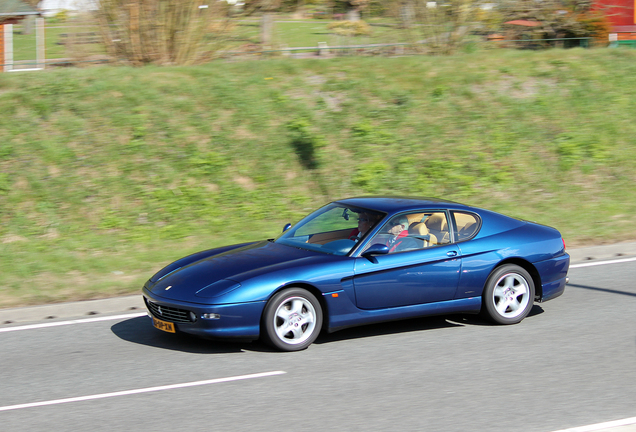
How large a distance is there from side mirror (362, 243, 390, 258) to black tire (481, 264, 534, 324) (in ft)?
4.03

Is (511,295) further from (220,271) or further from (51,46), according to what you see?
(51,46)

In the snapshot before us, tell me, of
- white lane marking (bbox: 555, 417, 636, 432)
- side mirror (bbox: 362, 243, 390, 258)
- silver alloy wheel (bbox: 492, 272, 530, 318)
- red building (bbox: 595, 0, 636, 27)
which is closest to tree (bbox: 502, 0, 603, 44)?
red building (bbox: 595, 0, 636, 27)

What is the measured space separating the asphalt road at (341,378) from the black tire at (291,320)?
0.42 ft

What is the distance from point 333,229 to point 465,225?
136 cm

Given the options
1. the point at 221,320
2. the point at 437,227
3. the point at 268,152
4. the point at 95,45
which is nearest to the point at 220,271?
the point at 221,320

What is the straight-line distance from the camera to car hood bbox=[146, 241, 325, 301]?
614cm

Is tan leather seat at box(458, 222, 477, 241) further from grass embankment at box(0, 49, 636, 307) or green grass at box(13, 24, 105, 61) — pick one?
green grass at box(13, 24, 105, 61)

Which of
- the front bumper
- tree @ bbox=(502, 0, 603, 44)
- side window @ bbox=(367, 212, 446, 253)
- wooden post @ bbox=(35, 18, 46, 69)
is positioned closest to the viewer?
the front bumper

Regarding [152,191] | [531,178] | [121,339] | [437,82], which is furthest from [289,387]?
[437,82]

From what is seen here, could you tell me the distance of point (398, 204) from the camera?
7.15 m

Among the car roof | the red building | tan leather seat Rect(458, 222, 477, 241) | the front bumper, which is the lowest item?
the front bumper

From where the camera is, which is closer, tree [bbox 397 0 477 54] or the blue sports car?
the blue sports car

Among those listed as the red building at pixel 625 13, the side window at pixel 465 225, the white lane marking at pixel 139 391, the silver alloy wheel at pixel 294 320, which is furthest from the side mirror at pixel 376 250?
the red building at pixel 625 13

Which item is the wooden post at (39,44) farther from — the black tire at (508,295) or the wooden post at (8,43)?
the black tire at (508,295)
